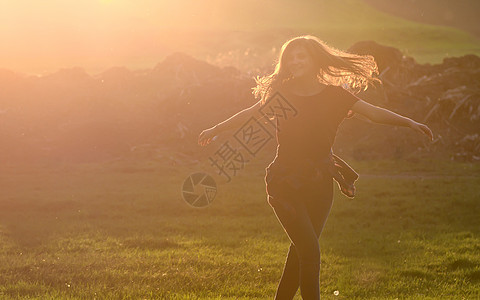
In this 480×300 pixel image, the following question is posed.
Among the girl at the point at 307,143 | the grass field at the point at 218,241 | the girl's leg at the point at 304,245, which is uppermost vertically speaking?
the girl at the point at 307,143

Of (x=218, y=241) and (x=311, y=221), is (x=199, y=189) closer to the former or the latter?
(x=218, y=241)

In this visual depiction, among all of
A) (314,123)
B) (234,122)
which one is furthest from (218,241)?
(314,123)

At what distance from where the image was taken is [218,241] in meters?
10.1

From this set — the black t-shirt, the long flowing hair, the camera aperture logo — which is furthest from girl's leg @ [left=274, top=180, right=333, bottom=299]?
the camera aperture logo

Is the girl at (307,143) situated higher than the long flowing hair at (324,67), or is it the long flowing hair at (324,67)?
the long flowing hair at (324,67)

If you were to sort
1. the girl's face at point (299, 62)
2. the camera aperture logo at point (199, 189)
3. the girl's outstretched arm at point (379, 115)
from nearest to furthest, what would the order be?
the girl's outstretched arm at point (379, 115) → the girl's face at point (299, 62) → the camera aperture logo at point (199, 189)

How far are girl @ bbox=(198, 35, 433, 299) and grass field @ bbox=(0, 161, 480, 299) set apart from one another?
2492 millimetres

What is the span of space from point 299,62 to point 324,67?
0.31m

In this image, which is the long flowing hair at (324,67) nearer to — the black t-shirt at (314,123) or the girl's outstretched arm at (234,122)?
the girl's outstretched arm at (234,122)

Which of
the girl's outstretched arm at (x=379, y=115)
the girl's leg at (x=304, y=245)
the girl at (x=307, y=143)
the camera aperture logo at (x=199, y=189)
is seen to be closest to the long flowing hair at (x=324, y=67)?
the girl at (x=307, y=143)

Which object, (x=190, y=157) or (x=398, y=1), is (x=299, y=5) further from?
(x=190, y=157)

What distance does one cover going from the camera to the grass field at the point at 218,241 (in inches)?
288

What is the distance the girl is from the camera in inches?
178

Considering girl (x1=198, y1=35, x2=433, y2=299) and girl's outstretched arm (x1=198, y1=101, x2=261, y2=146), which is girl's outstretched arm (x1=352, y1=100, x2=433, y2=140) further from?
girl's outstretched arm (x1=198, y1=101, x2=261, y2=146)
